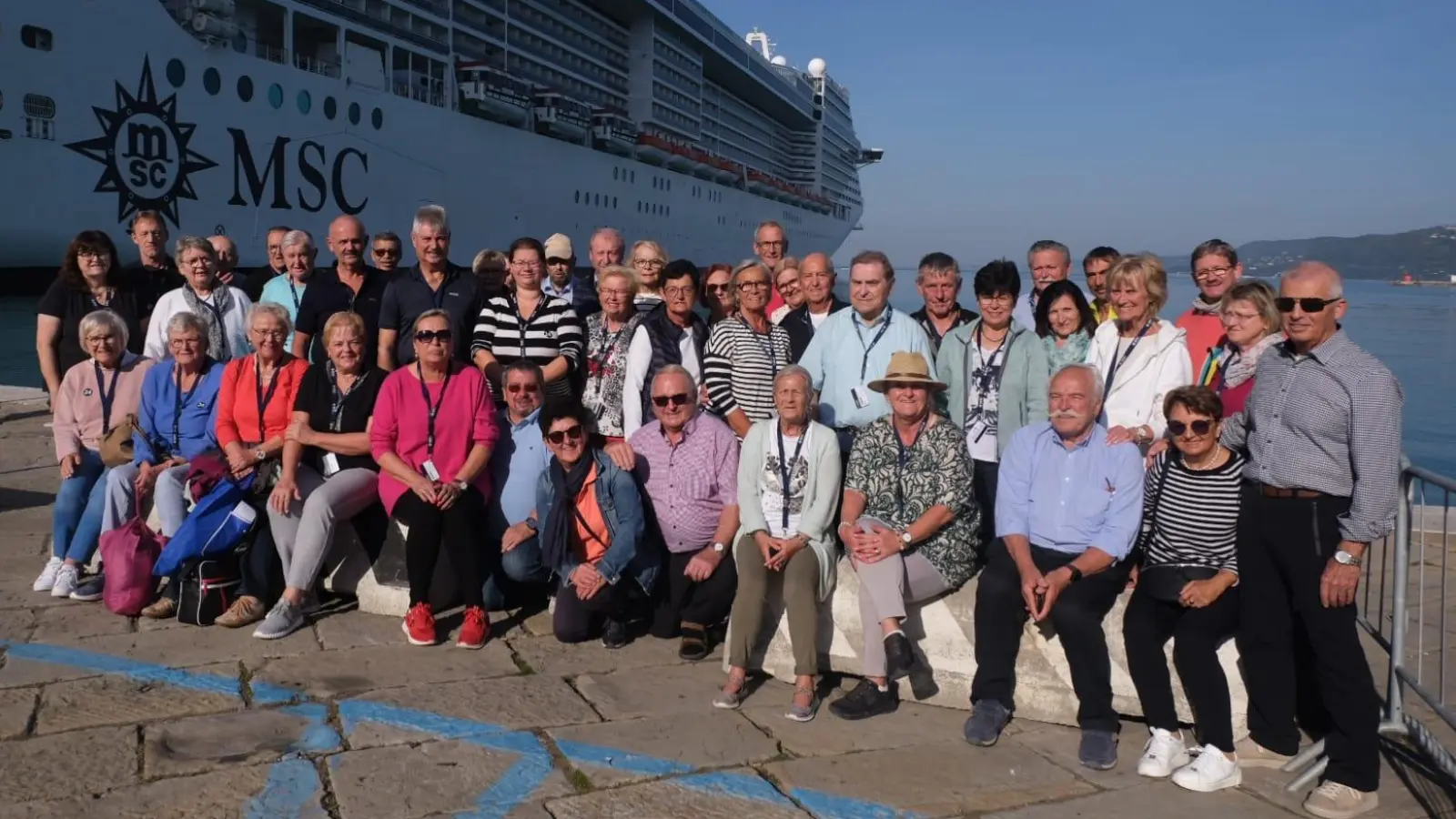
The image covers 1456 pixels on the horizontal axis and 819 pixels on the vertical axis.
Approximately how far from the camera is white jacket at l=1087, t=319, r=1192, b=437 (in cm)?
395

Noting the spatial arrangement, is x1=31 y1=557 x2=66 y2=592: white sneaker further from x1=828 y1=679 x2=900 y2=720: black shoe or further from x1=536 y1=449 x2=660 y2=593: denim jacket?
x1=828 y1=679 x2=900 y2=720: black shoe

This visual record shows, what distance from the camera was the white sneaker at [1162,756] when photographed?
3045 millimetres

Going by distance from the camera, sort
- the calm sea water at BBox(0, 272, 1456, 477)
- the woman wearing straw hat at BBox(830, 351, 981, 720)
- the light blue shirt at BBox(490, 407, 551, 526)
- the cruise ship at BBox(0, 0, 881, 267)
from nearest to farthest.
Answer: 1. the woman wearing straw hat at BBox(830, 351, 981, 720)
2. the light blue shirt at BBox(490, 407, 551, 526)
3. the calm sea water at BBox(0, 272, 1456, 477)
4. the cruise ship at BBox(0, 0, 881, 267)

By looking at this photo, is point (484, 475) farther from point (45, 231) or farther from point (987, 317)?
point (45, 231)

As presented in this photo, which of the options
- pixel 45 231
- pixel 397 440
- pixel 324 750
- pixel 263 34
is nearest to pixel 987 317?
pixel 397 440

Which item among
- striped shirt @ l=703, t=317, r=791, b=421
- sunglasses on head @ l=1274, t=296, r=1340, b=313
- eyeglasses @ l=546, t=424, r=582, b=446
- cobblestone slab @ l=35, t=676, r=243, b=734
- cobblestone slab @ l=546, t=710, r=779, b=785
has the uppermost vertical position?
sunglasses on head @ l=1274, t=296, r=1340, b=313

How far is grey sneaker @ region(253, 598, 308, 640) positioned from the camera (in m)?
4.11

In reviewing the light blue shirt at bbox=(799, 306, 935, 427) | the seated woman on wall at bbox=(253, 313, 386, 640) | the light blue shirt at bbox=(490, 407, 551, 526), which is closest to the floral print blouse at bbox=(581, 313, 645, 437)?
the light blue shirt at bbox=(490, 407, 551, 526)

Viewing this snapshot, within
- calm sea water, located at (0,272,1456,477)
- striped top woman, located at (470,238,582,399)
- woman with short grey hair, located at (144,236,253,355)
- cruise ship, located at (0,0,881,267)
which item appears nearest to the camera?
striped top woman, located at (470,238,582,399)

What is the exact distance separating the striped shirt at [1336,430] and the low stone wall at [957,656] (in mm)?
635

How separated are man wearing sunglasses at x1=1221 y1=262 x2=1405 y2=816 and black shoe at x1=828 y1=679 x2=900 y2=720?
3.71 ft

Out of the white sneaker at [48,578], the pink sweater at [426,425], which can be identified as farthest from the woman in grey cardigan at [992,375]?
the white sneaker at [48,578]

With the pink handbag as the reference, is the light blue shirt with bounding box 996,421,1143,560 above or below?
above

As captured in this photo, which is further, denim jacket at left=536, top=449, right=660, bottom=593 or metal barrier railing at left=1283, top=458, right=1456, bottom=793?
denim jacket at left=536, top=449, right=660, bottom=593
